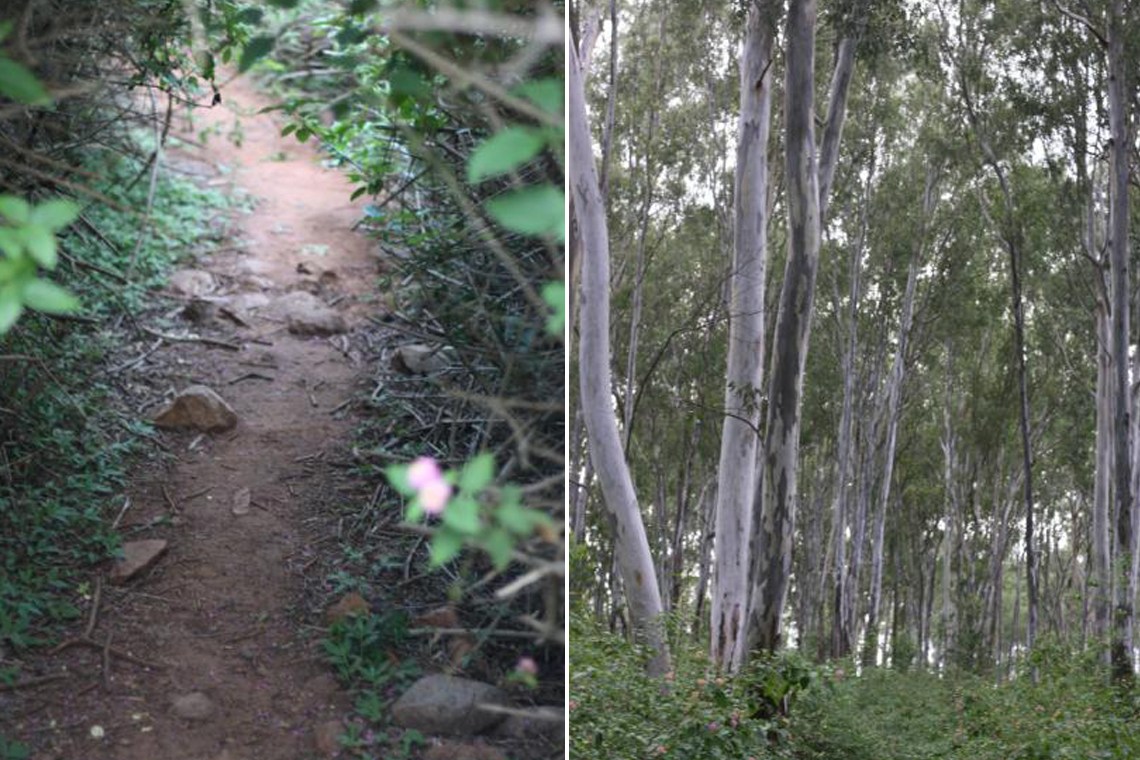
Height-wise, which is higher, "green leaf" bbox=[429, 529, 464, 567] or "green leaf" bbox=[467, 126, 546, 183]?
"green leaf" bbox=[467, 126, 546, 183]

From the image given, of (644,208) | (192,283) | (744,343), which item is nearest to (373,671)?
(192,283)

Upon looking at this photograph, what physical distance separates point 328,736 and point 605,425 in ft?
7.38

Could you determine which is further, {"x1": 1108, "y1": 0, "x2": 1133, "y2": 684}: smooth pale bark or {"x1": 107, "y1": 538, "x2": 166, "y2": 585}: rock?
{"x1": 1108, "y1": 0, "x2": 1133, "y2": 684}: smooth pale bark

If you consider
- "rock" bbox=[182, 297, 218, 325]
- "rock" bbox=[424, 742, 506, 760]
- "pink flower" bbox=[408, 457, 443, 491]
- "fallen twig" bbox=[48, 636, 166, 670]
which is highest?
"rock" bbox=[182, 297, 218, 325]

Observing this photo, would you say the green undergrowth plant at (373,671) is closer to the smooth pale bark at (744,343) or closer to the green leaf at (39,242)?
the green leaf at (39,242)

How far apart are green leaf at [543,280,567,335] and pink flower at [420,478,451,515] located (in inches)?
12.3

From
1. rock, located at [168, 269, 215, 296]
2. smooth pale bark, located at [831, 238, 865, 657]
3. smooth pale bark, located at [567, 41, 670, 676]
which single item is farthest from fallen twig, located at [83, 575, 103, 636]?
smooth pale bark, located at [831, 238, 865, 657]

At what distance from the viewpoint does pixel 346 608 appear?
1.32 m

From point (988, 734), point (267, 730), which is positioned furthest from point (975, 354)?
point (267, 730)

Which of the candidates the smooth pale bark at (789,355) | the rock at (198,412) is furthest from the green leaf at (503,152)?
the smooth pale bark at (789,355)

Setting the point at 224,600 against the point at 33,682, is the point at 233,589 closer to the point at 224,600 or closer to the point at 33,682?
the point at 224,600

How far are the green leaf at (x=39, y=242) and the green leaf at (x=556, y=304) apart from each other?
20.6 inches

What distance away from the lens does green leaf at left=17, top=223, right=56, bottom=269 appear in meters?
0.72

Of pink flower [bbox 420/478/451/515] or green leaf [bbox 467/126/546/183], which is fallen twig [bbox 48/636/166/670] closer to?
pink flower [bbox 420/478/451/515]
